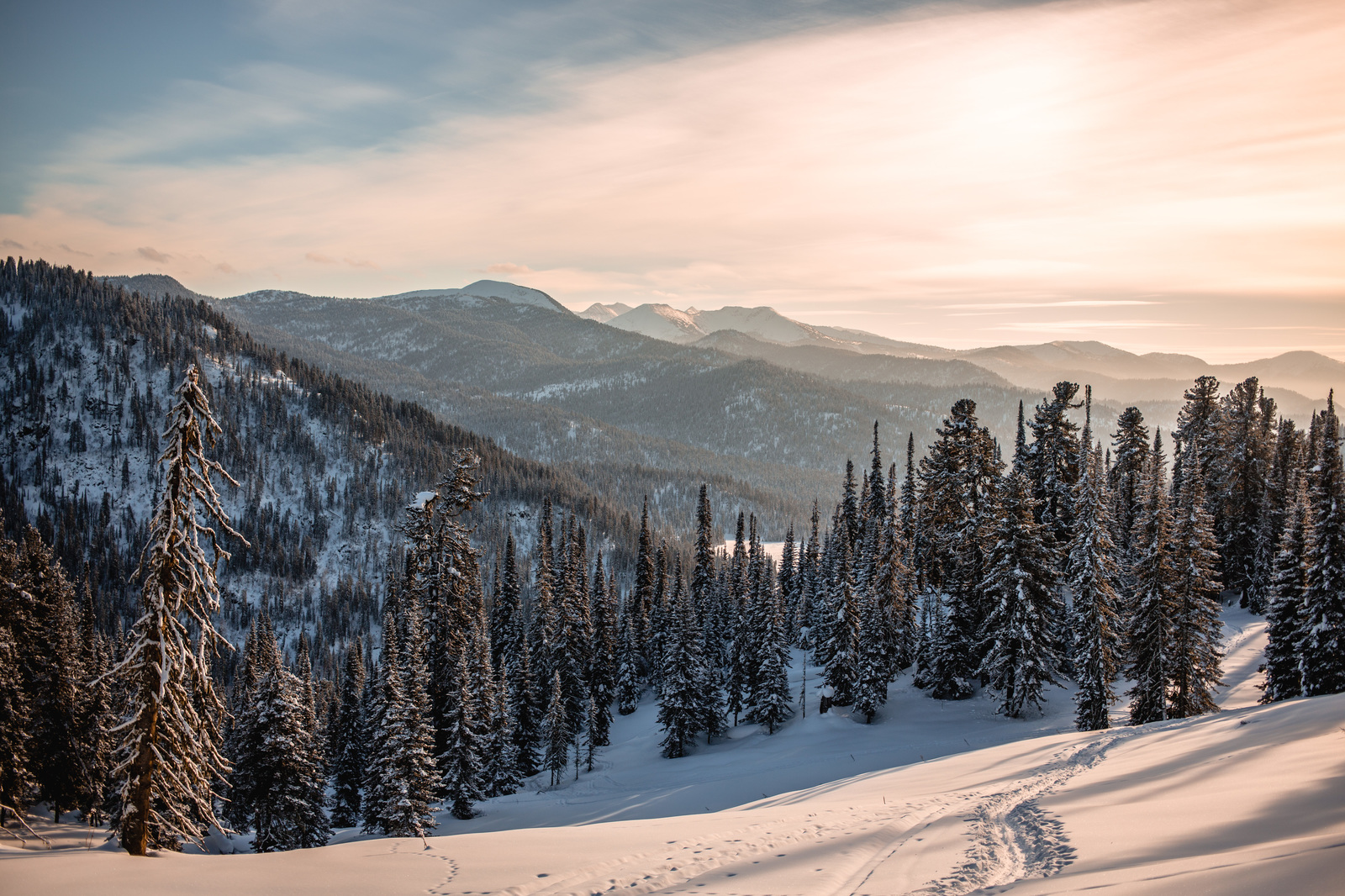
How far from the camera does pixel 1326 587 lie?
33.9 m

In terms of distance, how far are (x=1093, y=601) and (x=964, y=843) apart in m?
25.0

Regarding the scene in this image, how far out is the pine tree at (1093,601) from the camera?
35062 millimetres

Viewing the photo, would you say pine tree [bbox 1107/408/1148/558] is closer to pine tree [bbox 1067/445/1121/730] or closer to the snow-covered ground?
pine tree [bbox 1067/445/1121/730]

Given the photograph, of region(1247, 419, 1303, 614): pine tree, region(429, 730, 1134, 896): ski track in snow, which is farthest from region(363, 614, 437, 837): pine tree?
region(1247, 419, 1303, 614): pine tree

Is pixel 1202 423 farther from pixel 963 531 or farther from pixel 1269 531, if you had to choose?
pixel 963 531

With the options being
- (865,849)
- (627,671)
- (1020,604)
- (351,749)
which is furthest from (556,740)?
(865,849)

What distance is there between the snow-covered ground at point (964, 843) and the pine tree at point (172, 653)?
147 cm

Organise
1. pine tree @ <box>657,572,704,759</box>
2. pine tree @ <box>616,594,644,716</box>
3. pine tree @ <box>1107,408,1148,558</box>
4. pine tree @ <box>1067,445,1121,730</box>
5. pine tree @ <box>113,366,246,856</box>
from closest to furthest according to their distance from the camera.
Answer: pine tree @ <box>113,366,246,856</box> < pine tree @ <box>1067,445,1121,730</box> < pine tree @ <box>657,572,704,759</box> < pine tree @ <box>1107,408,1148,558</box> < pine tree @ <box>616,594,644,716</box>

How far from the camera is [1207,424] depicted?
65312 mm

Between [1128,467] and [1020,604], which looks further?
[1128,467]

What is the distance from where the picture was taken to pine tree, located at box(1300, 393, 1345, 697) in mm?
33250

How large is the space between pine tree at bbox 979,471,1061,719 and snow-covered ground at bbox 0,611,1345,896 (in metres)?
10.7

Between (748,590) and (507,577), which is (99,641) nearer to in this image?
(507,577)

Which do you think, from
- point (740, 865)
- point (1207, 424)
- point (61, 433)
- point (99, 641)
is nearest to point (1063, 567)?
point (1207, 424)
